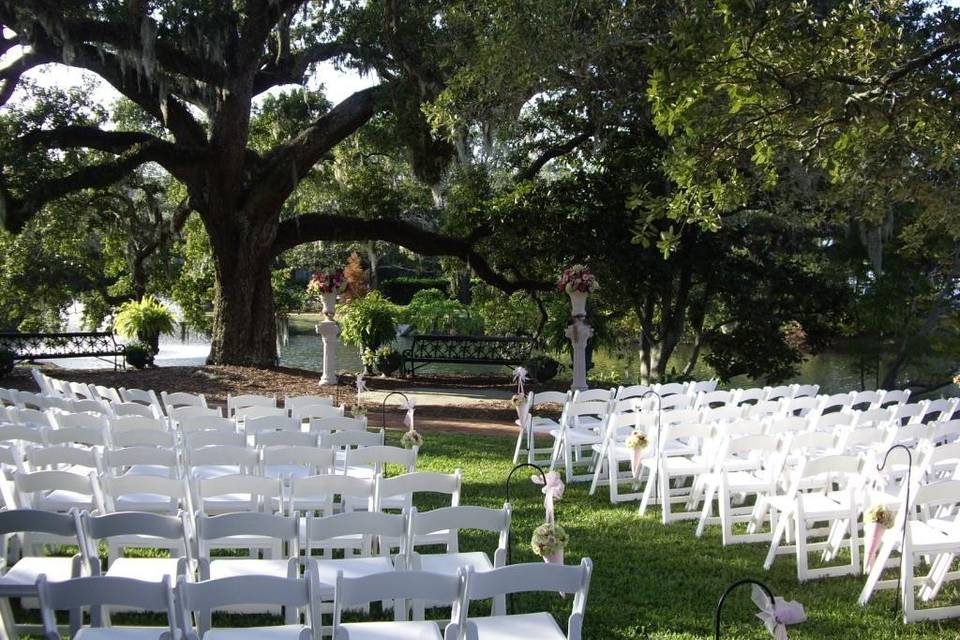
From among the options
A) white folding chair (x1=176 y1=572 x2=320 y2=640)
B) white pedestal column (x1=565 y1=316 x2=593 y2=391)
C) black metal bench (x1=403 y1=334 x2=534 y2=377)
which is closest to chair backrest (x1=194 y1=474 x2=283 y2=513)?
white folding chair (x1=176 y1=572 x2=320 y2=640)

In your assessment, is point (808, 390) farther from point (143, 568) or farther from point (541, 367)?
point (541, 367)

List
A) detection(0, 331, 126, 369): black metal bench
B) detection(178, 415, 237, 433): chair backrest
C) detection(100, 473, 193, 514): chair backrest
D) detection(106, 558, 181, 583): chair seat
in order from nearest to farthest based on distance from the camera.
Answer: detection(106, 558, 181, 583): chair seat → detection(100, 473, 193, 514): chair backrest → detection(178, 415, 237, 433): chair backrest → detection(0, 331, 126, 369): black metal bench

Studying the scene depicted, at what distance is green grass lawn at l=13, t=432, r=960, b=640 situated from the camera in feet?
15.1

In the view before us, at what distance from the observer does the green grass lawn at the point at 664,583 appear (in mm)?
4602

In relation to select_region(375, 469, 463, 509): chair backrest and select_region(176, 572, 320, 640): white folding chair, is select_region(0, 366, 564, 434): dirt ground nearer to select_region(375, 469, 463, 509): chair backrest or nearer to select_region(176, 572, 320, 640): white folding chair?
select_region(375, 469, 463, 509): chair backrest

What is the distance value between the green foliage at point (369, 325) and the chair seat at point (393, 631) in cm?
1556

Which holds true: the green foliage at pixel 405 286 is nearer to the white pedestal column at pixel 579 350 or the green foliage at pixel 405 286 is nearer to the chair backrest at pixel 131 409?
the white pedestal column at pixel 579 350

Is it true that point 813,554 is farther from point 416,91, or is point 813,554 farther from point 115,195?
point 115,195

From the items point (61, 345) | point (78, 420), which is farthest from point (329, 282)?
point (78, 420)

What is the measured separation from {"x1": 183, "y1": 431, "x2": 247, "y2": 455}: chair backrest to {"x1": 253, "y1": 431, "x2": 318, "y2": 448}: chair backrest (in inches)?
5.0

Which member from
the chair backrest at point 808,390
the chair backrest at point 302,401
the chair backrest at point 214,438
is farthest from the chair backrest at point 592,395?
the chair backrest at point 214,438

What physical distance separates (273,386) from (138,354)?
3613 mm

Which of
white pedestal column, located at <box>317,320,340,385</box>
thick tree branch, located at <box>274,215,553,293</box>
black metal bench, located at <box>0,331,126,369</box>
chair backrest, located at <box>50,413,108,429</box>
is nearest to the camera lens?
chair backrest, located at <box>50,413,108,429</box>

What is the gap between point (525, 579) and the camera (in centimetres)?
334
